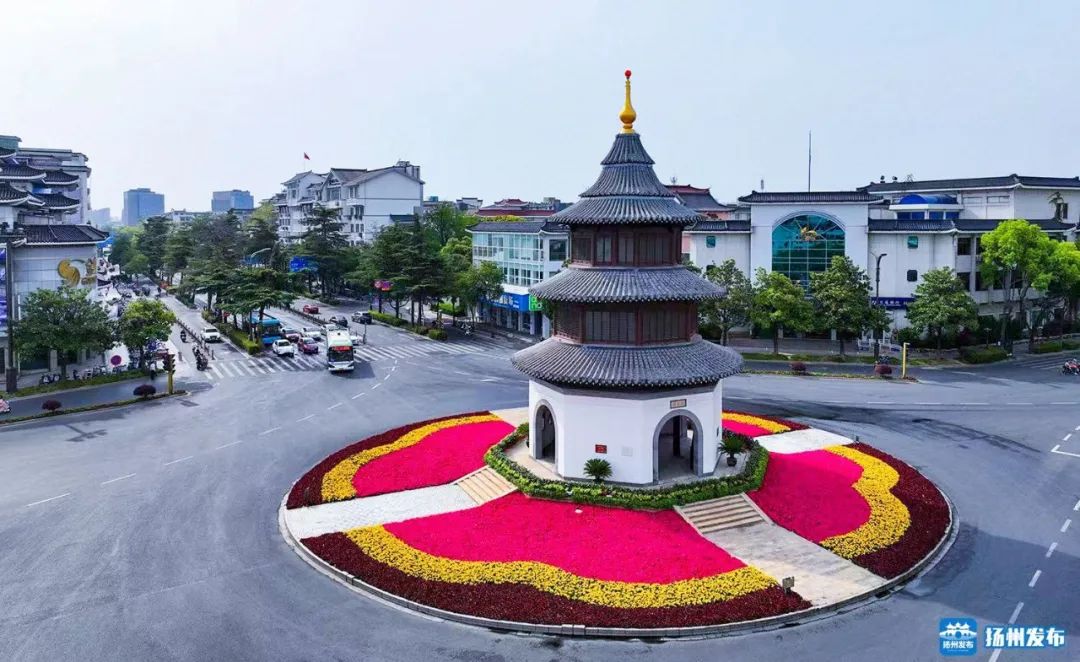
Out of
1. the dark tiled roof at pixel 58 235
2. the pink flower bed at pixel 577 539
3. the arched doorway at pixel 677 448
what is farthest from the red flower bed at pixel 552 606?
the dark tiled roof at pixel 58 235

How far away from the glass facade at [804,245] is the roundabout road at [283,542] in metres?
21.2

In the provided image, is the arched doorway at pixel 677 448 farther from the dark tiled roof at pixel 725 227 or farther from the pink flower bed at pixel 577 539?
the dark tiled roof at pixel 725 227

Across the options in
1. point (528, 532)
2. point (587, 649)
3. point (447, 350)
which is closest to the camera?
point (587, 649)

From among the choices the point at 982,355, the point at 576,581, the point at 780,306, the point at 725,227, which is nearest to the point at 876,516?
the point at 576,581

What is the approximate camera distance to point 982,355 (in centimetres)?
6259

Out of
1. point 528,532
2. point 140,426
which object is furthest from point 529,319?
point 528,532

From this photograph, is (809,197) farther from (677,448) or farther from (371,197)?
(371,197)

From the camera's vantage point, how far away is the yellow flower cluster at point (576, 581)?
23.1m

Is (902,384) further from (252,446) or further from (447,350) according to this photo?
(252,446)

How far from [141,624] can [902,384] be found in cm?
4971

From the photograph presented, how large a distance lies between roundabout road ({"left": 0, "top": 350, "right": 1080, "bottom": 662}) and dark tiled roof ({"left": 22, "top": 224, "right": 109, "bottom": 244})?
17.2m

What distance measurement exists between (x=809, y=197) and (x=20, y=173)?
68.6 m

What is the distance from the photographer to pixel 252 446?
40438 millimetres

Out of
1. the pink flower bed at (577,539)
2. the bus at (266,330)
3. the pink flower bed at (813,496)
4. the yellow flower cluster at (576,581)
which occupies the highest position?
Result: the bus at (266,330)
